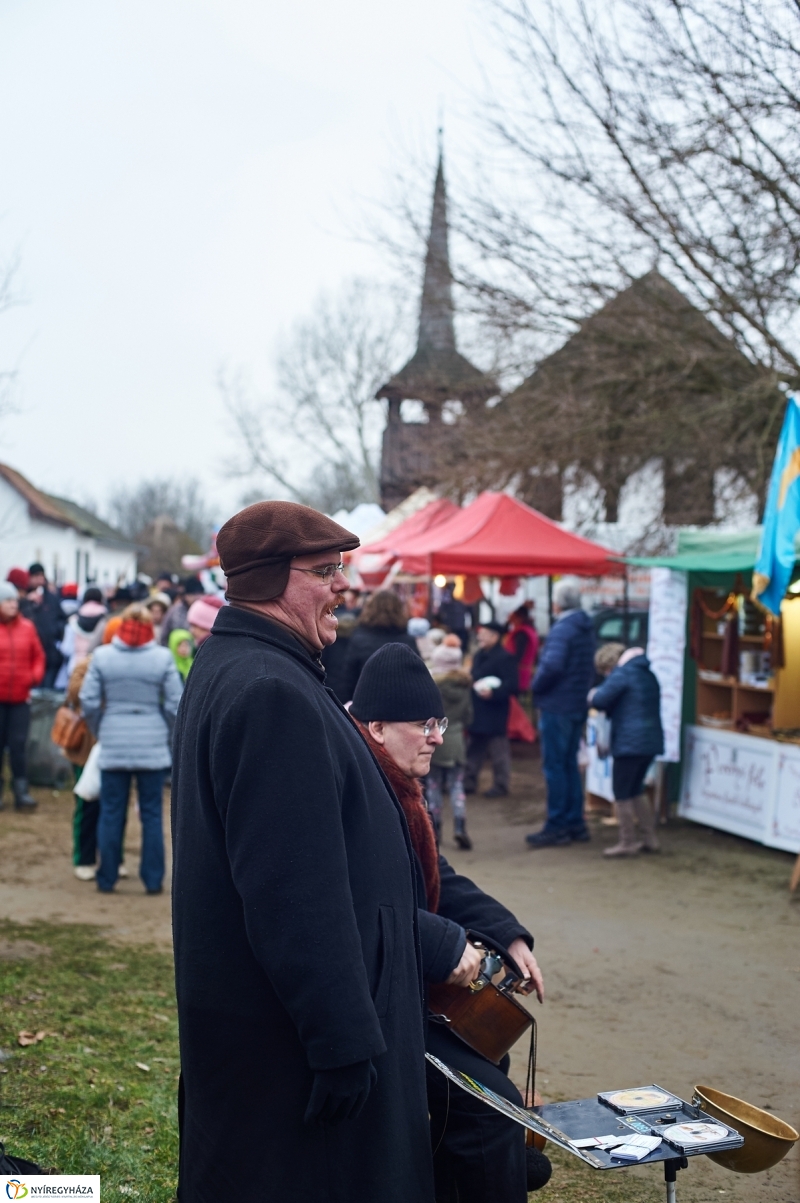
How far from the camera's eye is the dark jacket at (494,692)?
11.7m

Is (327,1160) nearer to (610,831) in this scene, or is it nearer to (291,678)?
(291,678)

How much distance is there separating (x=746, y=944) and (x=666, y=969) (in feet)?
2.37

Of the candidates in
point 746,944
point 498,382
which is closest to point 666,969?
point 746,944

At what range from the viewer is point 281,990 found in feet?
7.15

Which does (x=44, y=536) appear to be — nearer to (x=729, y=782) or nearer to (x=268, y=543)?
(x=729, y=782)

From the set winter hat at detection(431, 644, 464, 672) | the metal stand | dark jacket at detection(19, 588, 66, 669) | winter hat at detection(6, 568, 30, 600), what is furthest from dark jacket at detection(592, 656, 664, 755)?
winter hat at detection(6, 568, 30, 600)

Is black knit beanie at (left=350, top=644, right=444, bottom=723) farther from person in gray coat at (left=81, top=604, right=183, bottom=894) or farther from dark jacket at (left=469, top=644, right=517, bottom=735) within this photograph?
dark jacket at (left=469, top=644, right=517, bottom=735)

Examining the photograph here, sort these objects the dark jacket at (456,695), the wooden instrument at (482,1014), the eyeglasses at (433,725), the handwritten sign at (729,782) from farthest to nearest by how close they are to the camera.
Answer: the dark jacket at (456,695)
the handwritten sign at (729,782)
the eyeglasses at (433,725)
the wooden instrument at (482,1014)

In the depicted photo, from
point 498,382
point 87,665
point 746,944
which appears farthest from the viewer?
point 498,382

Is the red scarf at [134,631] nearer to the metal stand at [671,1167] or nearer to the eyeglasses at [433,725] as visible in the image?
the eyeglasses at [433,725]

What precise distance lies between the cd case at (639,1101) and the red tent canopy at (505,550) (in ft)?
28.2

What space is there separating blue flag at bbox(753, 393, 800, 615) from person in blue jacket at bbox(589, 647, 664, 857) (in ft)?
5.48

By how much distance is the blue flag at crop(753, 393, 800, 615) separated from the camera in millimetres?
7527

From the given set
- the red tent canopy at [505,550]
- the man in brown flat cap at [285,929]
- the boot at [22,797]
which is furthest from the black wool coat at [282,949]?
the red tent canopy at [505,550]
